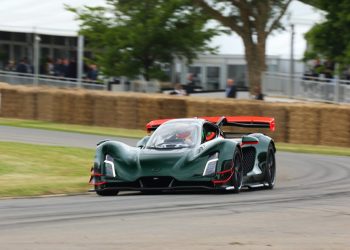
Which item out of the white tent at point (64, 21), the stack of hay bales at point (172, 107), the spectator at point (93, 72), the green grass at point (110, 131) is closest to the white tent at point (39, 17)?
the white tent at point (64, 21)

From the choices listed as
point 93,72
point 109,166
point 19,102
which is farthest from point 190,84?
point 109,166

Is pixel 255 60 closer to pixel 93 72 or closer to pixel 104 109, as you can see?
pixel 104 109

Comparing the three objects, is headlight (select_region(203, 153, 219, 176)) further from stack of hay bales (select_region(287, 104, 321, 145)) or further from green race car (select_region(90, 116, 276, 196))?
stack of hay bales (select_region(287, 104, 321, 145))

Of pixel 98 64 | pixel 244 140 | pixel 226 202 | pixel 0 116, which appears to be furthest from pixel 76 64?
pixel 226 202

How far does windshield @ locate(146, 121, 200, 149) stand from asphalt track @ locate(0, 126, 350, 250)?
73cm

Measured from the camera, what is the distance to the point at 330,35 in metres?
32.8

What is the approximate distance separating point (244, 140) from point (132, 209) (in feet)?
12.8

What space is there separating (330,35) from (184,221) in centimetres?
2420

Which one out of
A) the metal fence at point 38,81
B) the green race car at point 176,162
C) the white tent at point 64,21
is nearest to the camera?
the green race car at point 176,162

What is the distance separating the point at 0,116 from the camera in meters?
30.8

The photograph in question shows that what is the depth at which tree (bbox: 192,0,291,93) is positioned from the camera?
33562 mm

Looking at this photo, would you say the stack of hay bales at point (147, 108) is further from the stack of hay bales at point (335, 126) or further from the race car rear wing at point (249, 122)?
the race car rear wing at point (249, 122)

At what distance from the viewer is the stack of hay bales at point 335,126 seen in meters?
24.7

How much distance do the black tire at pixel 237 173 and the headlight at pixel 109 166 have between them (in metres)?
1.60
